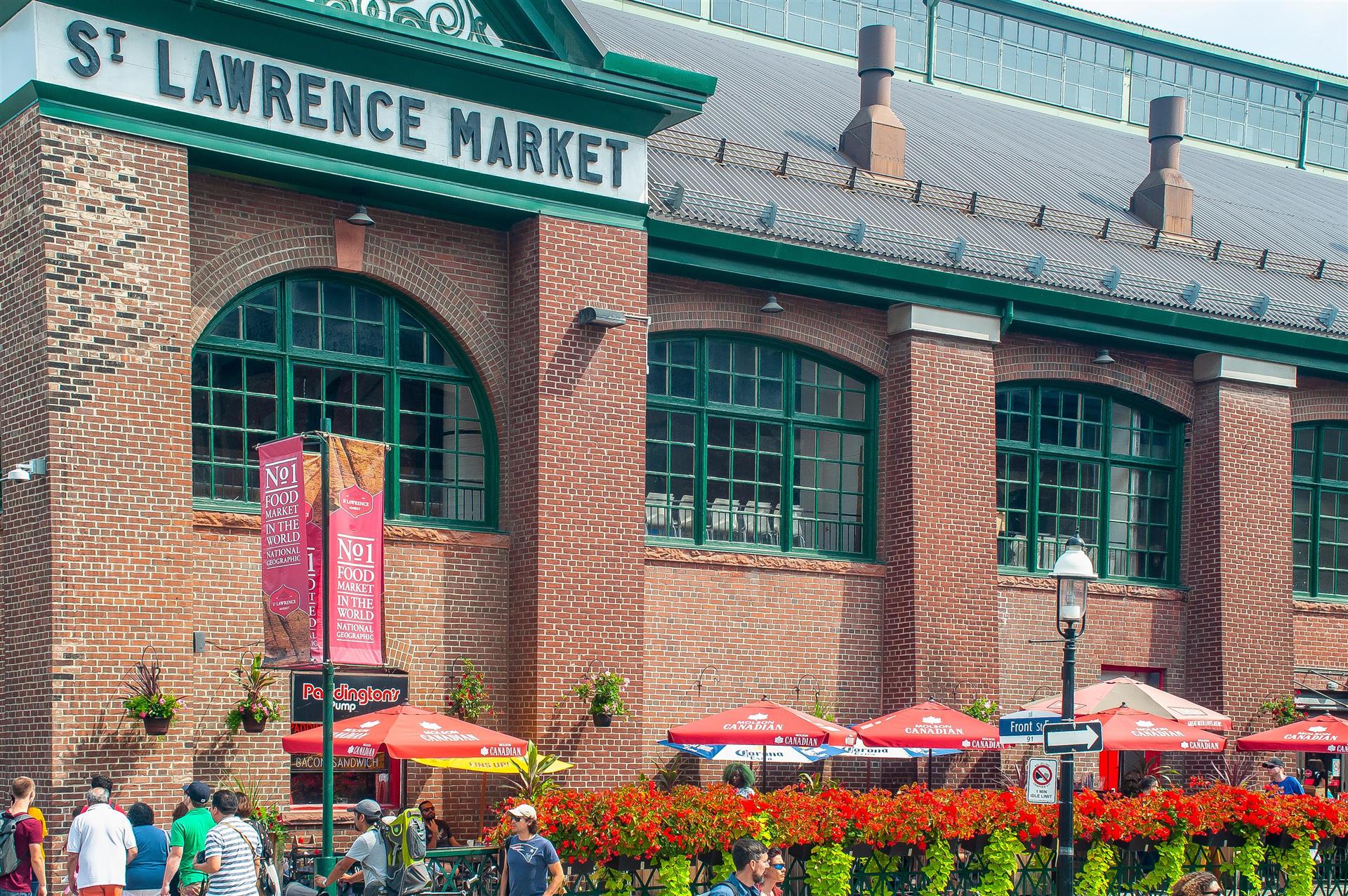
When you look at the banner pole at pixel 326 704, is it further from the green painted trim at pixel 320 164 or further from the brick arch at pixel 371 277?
the green painted trim at pixel 320 164

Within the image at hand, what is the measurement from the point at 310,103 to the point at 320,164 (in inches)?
26.3

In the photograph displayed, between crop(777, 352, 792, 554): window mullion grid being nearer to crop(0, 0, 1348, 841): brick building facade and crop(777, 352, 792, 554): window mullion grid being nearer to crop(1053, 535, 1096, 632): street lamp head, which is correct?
crop(0, 0, 1348, 841): brick building facade

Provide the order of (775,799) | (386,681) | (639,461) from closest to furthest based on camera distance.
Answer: (775,799), (386,681), (639,461)

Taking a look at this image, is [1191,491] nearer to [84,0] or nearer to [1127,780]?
[1127,780]

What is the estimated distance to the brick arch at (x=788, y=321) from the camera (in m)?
23.1

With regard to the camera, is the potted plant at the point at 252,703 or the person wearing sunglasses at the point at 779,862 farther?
the potted plant at the point at 252,703

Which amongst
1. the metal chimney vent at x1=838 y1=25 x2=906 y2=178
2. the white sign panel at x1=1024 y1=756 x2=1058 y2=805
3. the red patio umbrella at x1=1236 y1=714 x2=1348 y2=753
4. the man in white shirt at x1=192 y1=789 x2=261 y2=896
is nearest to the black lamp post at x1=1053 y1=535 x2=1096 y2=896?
the white sign panel at x1=1024 y1=756 x2=1058 y2=805

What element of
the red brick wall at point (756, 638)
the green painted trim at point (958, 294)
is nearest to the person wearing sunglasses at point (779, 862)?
the red brick wall at point (756, 638)

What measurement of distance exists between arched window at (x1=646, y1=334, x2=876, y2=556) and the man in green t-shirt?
898cm

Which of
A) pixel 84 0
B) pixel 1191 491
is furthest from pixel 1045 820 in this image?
pixel 84 0

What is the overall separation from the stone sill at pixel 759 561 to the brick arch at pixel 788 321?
2.74 meters

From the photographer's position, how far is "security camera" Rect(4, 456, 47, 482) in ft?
57.2

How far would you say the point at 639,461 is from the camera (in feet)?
71.2

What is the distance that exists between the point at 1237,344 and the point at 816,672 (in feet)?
30.3
